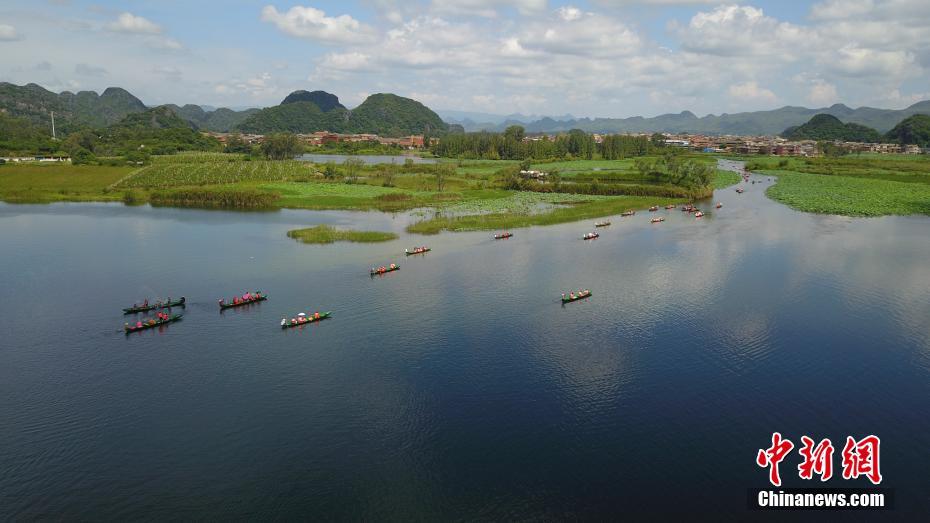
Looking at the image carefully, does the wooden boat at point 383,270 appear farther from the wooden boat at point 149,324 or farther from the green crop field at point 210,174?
the green crop field at point 210,174

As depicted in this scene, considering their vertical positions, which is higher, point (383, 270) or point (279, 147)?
point (279, 147)

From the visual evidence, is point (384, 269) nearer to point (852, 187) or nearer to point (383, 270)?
point (383, 270)

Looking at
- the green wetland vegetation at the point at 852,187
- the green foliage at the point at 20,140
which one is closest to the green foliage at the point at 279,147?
the green foliage at the point at 20,140

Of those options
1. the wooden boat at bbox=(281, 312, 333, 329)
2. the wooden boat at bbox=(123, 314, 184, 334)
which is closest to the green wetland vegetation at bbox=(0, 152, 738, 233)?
the wooden boat at bbox=(281, 312, 333, 329)

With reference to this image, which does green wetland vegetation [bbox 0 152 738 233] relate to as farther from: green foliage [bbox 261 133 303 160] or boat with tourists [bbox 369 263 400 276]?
green foliage [bbox 261 133 303 160]

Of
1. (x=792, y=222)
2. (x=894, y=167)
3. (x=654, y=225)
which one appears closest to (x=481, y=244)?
(x=654, y=225)

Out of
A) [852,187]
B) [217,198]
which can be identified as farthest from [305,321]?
[852,187]
